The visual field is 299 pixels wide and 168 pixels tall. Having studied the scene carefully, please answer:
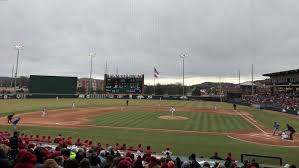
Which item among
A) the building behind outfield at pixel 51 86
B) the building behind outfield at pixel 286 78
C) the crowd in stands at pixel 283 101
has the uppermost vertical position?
the building behind outfield at pixel 286 78

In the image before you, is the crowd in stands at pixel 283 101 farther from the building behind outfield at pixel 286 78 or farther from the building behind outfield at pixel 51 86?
the building behind outfield at pixel 51 86

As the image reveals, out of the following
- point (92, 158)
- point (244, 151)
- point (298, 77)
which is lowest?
point (244, 151)

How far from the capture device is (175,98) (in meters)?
92.9

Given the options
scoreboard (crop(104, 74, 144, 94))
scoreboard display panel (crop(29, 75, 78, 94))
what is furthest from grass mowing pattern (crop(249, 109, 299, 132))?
scoreboard display panel (crop(29, 75, 78, 94))

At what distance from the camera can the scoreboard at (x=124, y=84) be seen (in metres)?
→ 77.7

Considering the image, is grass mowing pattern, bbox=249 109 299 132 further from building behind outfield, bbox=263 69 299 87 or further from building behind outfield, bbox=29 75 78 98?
building behind outfield, bbox=29 75 78 98

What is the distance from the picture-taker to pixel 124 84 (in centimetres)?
7781

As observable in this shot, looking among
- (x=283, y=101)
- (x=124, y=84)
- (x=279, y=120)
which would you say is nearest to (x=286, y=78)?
(x=283, y=101)

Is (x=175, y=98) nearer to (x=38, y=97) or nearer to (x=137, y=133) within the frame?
(x=38, y=97)

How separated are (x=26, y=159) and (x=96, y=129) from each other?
25027 mm

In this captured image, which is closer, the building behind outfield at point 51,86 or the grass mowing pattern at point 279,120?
the grass mowing pattern at point 279,120

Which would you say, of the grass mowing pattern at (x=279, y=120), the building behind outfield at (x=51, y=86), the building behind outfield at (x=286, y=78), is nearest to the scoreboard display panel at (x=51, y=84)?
the building behind outfield at (x=51, y=86)

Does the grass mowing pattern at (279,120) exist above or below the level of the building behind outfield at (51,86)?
below

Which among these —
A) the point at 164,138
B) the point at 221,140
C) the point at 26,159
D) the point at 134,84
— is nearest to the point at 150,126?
the point at 164,138
